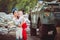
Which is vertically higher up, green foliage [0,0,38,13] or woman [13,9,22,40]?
green foliage [0,0,38,13]

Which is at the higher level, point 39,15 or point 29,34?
point 39,15

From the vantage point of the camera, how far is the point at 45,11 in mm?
2852

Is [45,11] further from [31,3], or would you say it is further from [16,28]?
[16,28]

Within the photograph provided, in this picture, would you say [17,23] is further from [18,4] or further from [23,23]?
[18,4]

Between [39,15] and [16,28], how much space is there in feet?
0.98

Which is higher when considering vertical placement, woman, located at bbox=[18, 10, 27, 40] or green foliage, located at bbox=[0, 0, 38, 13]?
green foliage, located at bbox=[0, 0, 38, 13]

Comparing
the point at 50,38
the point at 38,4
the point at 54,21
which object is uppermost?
the point at 38,4

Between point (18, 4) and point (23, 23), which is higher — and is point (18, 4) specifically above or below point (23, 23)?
above

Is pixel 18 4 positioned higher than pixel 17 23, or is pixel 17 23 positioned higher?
pixel 18 4

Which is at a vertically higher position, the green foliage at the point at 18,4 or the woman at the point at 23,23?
the green foliage at the point at 18,4

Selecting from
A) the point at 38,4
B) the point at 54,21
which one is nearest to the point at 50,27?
the point at 54,21

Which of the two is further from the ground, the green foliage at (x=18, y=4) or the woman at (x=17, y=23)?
the green foliage at (x=18, y=4)

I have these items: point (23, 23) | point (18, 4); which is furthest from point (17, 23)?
point (18, 4)

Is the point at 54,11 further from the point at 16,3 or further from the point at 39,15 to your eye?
the point at 16,3
